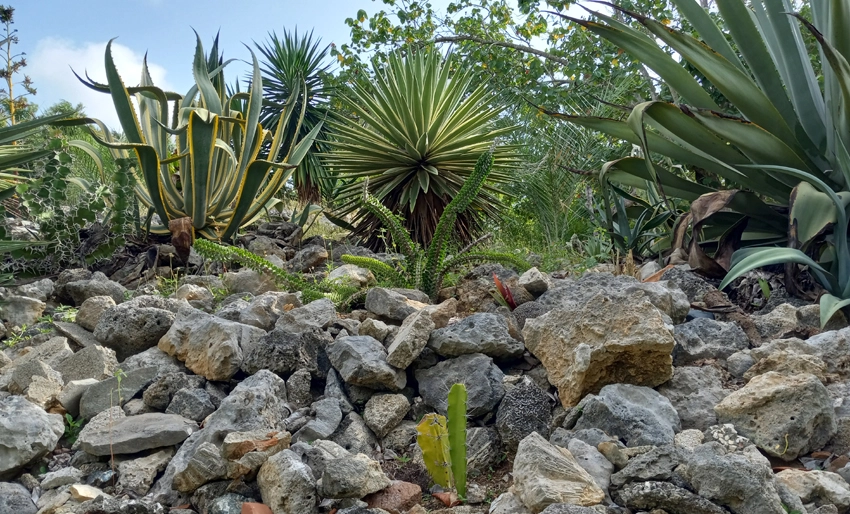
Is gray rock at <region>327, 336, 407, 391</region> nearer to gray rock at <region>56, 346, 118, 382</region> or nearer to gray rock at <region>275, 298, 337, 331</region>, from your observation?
gray rock at <region>275, 298, 337, 331</region>

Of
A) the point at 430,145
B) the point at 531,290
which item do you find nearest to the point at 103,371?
the point at 531,290

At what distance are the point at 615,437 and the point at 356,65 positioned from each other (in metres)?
9.45

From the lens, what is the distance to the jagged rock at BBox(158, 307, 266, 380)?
2.54 m

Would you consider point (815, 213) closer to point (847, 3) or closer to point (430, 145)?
point (847, 3)

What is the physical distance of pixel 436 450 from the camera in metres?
1.96

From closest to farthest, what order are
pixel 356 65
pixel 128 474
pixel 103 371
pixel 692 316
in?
pixel 128 474, pixel 103 371, pixel 692 316, pixel 356 65

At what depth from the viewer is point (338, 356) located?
247 cm

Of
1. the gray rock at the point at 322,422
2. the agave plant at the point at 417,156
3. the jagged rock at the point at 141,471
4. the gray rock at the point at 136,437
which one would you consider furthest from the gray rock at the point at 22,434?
the agave plant at the point at 417,156

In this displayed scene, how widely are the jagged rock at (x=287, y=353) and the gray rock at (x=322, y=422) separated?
0.72 feet

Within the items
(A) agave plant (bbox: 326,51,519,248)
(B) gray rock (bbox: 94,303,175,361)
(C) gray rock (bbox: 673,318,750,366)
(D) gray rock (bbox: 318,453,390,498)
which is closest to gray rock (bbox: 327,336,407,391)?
(D) gray rock (bbox: 318,453,390,498)

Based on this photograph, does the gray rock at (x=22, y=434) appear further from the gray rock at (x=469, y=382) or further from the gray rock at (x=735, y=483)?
the gray rock at (x=735, y=483)

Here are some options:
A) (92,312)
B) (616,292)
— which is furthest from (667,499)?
(92,312)

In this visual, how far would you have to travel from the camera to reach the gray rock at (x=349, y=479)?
73.6 inches

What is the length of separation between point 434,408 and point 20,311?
248cm
